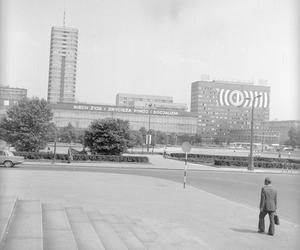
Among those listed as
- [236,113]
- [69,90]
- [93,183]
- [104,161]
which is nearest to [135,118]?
[236,113]

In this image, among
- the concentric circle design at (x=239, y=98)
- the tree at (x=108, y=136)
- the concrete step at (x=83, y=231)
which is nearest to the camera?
the concrete step at (x=83, y=231)

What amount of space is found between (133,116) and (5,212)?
486 ft

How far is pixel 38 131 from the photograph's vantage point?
42.8 metres

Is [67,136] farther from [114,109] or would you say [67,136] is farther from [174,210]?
[174,210]

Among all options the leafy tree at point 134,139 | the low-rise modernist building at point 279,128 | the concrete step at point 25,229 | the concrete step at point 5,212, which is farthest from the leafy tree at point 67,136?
the concrete step at point 25,229

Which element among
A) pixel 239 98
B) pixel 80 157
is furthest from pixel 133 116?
pixel 80 157

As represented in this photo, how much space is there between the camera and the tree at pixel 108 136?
42844 mm

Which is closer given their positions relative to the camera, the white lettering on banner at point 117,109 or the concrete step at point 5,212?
the concrete step at point 5,212

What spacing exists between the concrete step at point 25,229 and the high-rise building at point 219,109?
133051 mm

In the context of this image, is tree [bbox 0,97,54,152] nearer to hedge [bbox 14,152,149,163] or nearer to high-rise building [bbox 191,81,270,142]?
hedge [bbox 14,152,149,163]

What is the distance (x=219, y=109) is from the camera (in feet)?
540

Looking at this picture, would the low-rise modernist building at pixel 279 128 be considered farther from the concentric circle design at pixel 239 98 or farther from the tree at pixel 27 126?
the tree at pixel 27 126

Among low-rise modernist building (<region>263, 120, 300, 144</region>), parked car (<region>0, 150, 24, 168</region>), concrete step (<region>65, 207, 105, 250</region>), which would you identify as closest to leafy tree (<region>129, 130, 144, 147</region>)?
parked car (<region>0, 150, 24, 168</region>)

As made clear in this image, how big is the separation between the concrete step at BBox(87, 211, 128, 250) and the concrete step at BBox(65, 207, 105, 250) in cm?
17
